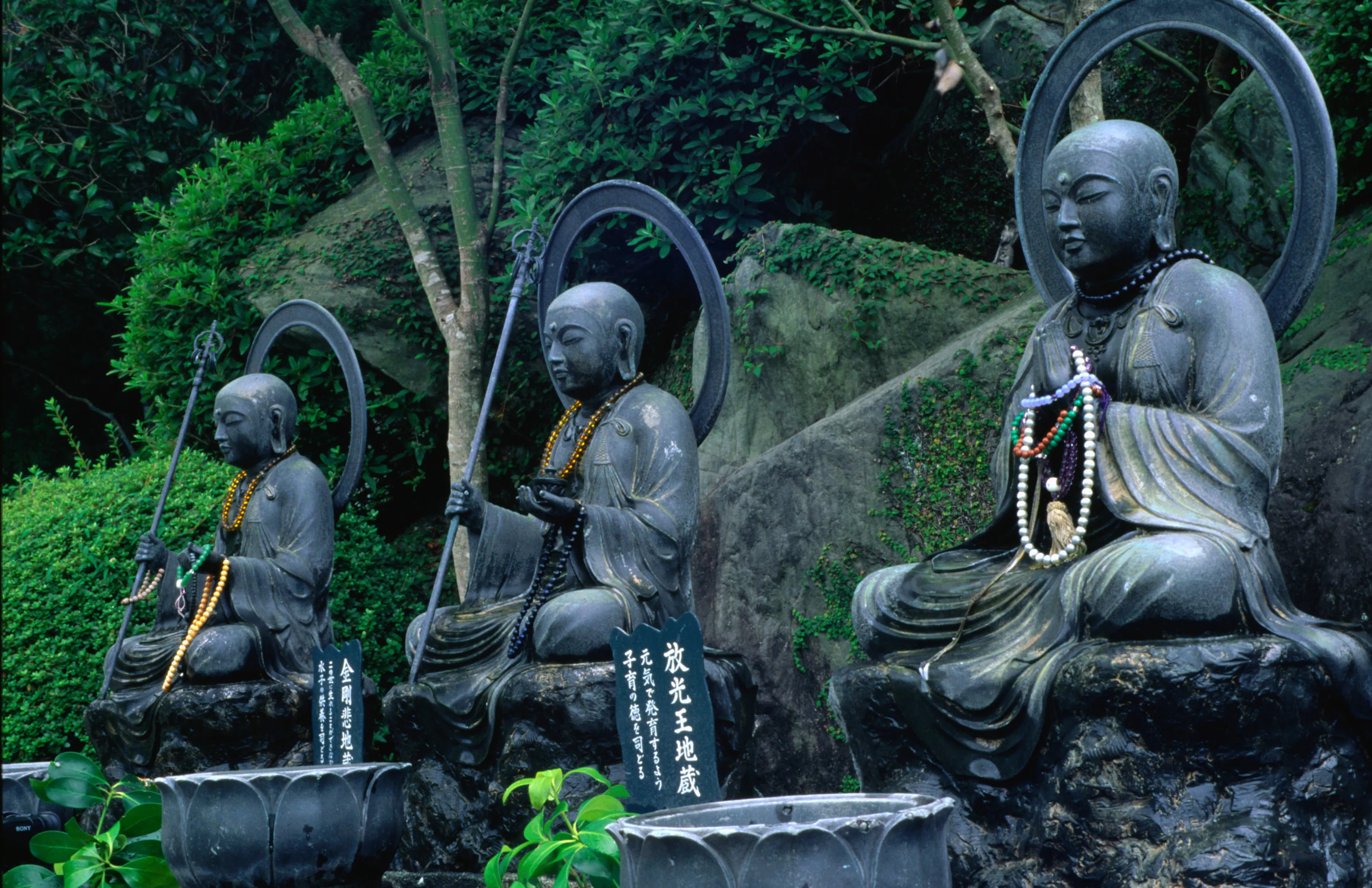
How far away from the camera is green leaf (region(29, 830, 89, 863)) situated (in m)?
4.41

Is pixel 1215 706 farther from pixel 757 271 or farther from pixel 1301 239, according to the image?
pixel 757 271

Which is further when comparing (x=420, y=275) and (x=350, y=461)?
(x=420, y=275)

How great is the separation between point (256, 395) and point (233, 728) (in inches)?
66.9

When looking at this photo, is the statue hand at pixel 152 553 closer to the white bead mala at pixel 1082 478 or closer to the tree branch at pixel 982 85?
the white bead mala at pixel 1082 478

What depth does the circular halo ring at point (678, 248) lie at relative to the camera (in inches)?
209

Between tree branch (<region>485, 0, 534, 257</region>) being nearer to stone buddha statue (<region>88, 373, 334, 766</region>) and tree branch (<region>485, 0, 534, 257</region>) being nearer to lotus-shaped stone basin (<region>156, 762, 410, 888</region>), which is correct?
stone buddha statue (<region>88, 373, 334, 766</region>)

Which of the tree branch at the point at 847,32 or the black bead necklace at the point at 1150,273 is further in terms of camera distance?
the tree branch at the point at 847,32

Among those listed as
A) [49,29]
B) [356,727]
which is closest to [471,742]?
[356,727]

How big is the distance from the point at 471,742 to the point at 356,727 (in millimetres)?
440

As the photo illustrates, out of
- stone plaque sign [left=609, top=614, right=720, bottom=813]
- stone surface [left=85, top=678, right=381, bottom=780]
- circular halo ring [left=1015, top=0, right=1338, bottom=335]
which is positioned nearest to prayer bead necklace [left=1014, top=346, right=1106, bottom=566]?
circular halo ring [left=1015, top=0, right=1338, bottom=335]

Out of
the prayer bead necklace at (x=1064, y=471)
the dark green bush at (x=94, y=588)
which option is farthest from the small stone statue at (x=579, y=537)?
the dark green bush at (x=94, y=588)

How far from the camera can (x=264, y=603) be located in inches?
247

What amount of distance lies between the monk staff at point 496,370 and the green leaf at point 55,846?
4.13 ft

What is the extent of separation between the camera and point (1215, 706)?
3193 mm
